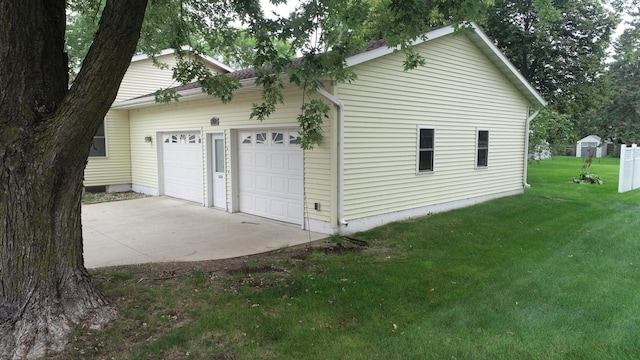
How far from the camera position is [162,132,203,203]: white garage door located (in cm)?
1133

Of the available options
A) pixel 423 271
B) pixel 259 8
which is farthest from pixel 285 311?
pixel 259 8

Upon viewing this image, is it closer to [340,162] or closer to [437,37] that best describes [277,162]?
[340,162]

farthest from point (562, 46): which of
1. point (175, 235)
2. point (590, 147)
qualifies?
point (590, 147)

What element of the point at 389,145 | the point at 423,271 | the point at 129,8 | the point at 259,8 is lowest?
the point at 423,271

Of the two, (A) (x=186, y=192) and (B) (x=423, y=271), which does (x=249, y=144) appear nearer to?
(A) (x=186, y=192)

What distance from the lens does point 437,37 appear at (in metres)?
9.28

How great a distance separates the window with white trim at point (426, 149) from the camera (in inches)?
373

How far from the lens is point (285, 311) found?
13.8 feet

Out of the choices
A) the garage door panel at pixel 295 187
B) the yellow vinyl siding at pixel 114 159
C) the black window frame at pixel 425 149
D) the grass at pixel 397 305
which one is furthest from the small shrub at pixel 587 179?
the yellow vinyl siding at pixel 114 159

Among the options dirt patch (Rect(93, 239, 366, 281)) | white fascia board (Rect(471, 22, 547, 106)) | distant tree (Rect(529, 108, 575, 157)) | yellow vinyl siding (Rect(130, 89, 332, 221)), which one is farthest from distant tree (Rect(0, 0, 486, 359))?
distant tree (Rect(529, 108, 575, 157))

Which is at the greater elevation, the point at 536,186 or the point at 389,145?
the point at 389,145

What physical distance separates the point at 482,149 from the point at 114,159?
40.1ft

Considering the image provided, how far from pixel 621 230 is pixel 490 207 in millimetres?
2987

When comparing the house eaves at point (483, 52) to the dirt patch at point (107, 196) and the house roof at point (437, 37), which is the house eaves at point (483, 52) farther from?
the dirt patch at point (107, 196)
